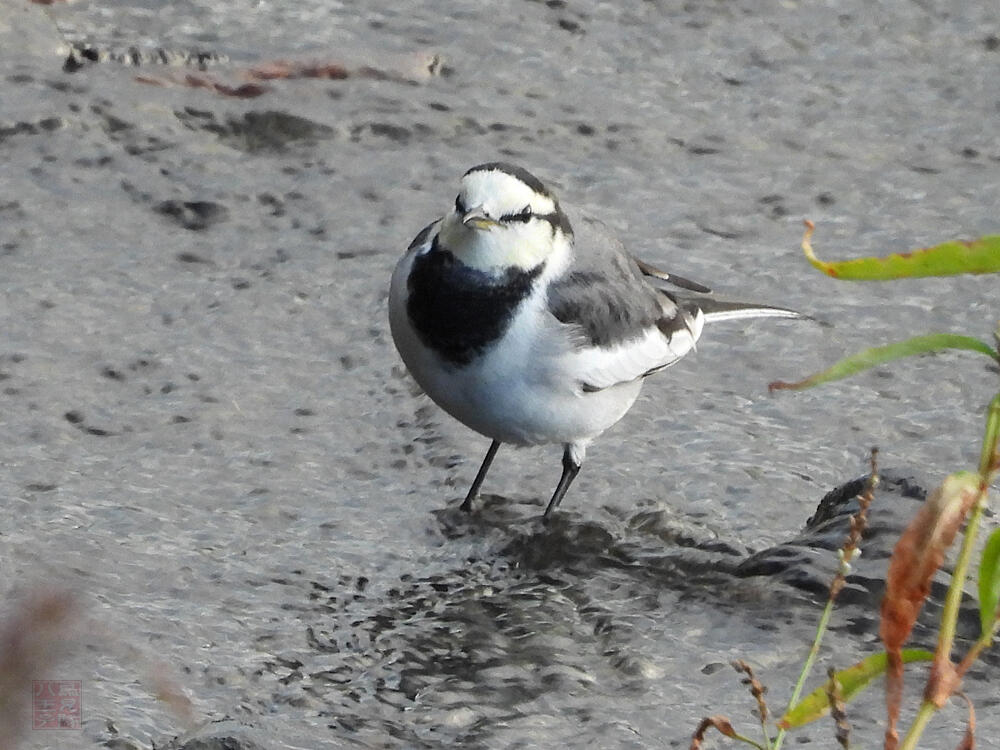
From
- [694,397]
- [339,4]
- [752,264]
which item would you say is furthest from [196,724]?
[339,4]

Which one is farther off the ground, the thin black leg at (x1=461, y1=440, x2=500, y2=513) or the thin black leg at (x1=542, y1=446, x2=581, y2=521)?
the thin black leg at (x1=542, y1=446, x2=581, y2=521)

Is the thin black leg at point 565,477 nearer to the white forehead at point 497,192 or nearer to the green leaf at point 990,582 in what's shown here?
the white forehead at point 497,192

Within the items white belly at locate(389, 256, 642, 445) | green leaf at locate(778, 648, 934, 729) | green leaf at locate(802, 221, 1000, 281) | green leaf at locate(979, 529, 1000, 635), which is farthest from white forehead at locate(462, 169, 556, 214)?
green leaf at locate(979, 529, 1000, 635)

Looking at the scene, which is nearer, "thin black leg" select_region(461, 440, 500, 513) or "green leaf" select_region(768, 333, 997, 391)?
"green leaf" select_region(768, 333, 997, 391)

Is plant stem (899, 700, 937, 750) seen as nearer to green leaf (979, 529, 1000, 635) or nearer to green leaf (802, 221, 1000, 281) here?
green leaf (979, 529, 1000, 635)

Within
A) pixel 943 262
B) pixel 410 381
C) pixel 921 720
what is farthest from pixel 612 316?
pixel 943 262

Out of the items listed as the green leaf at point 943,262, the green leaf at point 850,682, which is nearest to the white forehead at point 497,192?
the green leaf at point 850,682

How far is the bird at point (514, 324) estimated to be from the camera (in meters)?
4.94

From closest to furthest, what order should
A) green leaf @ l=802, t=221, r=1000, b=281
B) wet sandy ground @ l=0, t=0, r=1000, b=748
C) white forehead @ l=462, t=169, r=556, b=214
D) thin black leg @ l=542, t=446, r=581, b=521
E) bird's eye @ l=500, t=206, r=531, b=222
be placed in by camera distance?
green leaf @ l=802, t=221, r=1000, b=281, wet sandy ground @ l=0, t=0, r=1000, b=748, white forehead @ l=462, t=169, r=556, b=214, bird's eye @ l=500, t=206, r=531, b=222, thin black leg @ l=542, t=446, r=581, b=521

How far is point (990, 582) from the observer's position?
80.6 inches

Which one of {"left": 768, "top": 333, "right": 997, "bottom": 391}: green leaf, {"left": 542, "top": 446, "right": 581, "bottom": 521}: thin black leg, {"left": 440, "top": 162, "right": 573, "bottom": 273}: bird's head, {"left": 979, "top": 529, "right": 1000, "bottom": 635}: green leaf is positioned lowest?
{"left": 542, "top": 446, "right": 581, "bottom": 521}: thin black leg

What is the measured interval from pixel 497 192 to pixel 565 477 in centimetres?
109

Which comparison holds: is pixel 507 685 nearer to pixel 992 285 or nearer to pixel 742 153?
pixel 992 285

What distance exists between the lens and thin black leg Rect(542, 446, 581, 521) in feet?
17.6
